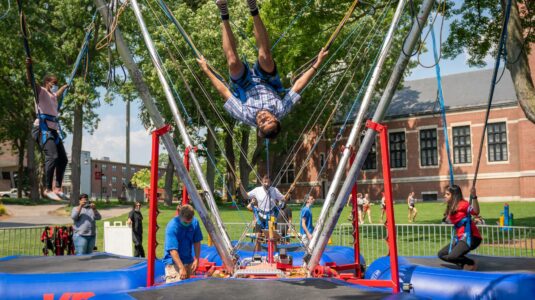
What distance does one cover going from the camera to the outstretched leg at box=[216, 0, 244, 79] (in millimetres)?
5340

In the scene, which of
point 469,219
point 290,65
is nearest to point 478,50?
point 290,65

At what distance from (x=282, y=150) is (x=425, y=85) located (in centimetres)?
1544

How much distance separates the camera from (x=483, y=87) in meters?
44.1

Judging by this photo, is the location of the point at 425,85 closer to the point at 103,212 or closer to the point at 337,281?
the point at 103,212

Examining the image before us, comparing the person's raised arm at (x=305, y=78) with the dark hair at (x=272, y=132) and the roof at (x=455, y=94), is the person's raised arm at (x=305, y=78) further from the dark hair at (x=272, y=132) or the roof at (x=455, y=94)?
the roof at (x=455, y=94)

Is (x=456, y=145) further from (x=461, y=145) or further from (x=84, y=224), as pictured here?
(x=84, y=224)

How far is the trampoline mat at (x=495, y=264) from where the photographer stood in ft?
25.0

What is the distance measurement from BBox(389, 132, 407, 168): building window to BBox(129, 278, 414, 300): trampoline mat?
43006 millimetres

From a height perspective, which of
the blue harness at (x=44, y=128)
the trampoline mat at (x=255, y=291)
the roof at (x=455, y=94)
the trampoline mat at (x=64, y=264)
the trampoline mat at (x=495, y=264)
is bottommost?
the trampoline mat at (x=495, y=264)

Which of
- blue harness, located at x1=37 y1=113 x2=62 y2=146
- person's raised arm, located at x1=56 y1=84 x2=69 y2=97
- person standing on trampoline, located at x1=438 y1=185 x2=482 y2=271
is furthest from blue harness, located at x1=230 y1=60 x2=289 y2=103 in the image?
person standing on trampoline, located at x1=438 y1=185 x2=482 y2=271

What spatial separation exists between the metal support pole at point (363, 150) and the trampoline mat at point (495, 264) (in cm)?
229

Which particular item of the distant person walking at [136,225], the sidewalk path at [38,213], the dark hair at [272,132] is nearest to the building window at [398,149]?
the sidewalk path at [38,213]

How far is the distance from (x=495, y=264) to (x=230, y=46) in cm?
529

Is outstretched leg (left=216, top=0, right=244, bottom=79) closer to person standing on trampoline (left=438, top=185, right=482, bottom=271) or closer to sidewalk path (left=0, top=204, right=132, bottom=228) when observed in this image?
person standing on trampoline (left=438, top=185, right=482, bottom=271)
